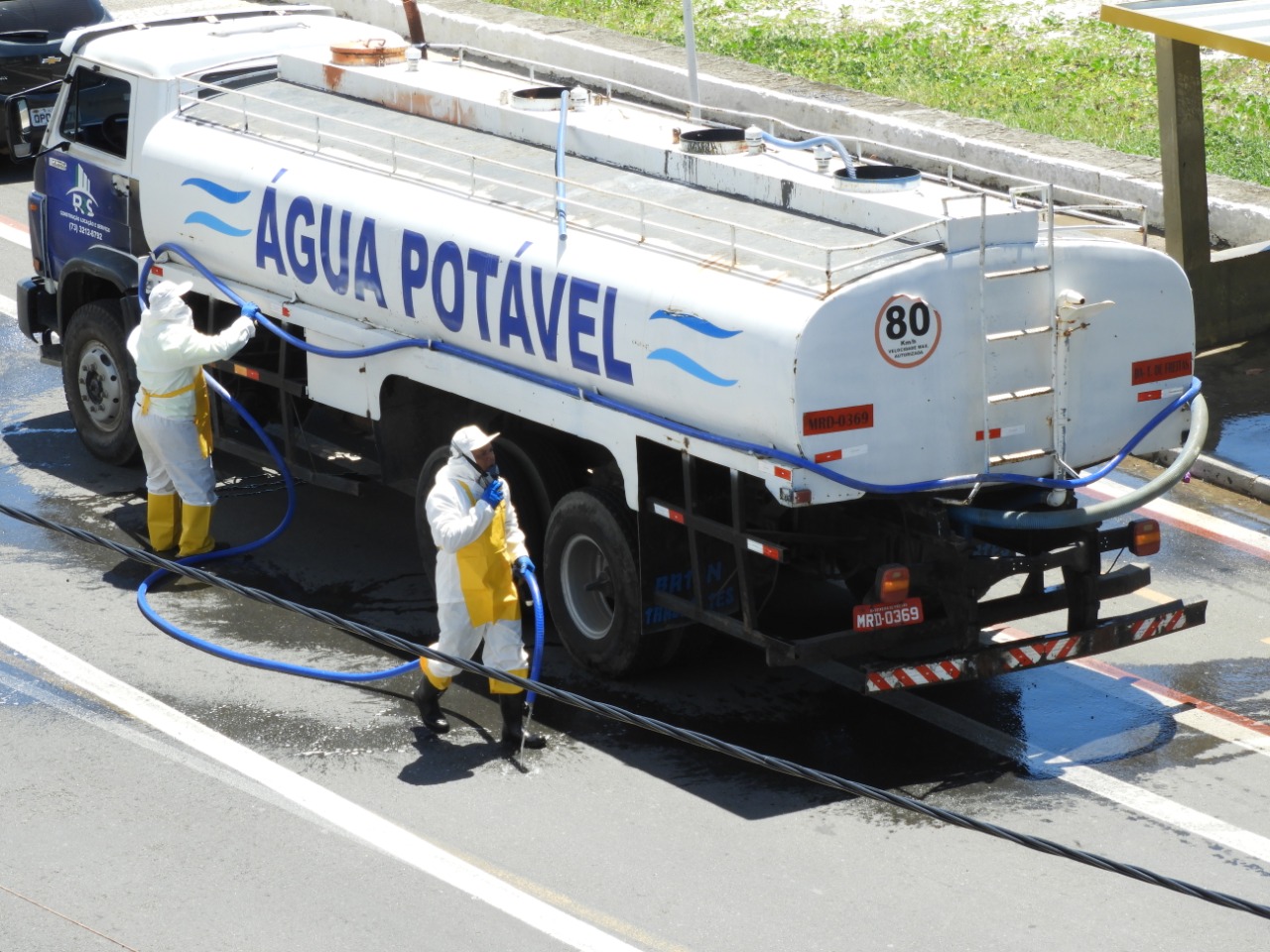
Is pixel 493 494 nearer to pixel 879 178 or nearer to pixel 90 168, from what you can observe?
pixel 879 178

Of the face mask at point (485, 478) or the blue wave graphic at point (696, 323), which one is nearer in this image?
the blue wave graphic at point (696, 323)

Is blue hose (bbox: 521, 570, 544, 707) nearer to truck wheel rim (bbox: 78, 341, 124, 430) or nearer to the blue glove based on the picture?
the blue glove

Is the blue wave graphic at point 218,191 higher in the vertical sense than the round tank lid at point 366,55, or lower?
lower

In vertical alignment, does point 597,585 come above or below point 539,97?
below

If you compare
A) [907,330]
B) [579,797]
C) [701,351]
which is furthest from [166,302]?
[907,330]

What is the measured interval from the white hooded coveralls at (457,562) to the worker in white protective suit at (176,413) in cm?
252

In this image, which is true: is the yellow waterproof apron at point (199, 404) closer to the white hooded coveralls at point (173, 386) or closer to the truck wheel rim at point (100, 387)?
the white hooded coveralls at point (173, 386)

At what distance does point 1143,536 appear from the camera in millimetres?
9219

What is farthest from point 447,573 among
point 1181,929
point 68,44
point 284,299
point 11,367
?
point 11,367

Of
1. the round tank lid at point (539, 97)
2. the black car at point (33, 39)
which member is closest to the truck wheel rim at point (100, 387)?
the round tank lid at point (539, 97)

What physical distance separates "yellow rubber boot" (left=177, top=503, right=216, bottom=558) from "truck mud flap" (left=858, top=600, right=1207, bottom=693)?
436 cm

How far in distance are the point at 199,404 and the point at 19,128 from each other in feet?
9.35

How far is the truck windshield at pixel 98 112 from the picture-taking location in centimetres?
A: 1199

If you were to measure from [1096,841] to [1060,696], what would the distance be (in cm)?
156
